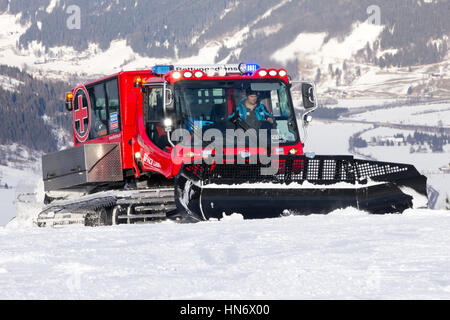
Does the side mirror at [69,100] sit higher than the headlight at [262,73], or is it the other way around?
the headlight at [262,73]

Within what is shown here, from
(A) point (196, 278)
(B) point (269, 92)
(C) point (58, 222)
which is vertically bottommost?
(C) point (58, 222)

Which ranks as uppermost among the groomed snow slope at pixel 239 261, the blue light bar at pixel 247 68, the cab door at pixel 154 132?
the blue light bar at pixel 247 68

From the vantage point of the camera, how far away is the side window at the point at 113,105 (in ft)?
45.6

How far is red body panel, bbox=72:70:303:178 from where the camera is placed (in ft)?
40.8

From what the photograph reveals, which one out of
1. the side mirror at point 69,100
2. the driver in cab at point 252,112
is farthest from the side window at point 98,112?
the driver in cab at point 252,112

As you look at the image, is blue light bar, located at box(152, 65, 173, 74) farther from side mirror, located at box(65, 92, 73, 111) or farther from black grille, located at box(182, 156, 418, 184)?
side mirror, located at box(65, 92, 73, 111)

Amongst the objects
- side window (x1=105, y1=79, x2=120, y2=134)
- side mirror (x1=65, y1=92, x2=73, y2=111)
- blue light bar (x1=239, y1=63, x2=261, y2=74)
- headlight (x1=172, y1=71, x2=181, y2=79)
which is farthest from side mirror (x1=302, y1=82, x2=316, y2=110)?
side mirror (x1=65, y1=92, x2=73, y2=111)

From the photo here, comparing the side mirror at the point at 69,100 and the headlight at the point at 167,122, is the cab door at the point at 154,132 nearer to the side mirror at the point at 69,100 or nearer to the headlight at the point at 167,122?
the headlight at the point at 167,122

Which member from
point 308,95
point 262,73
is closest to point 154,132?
point 262,73

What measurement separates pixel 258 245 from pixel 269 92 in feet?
16.5

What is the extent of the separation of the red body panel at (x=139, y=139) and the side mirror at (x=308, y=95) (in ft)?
2.33

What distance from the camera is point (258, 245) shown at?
26.1 ft
